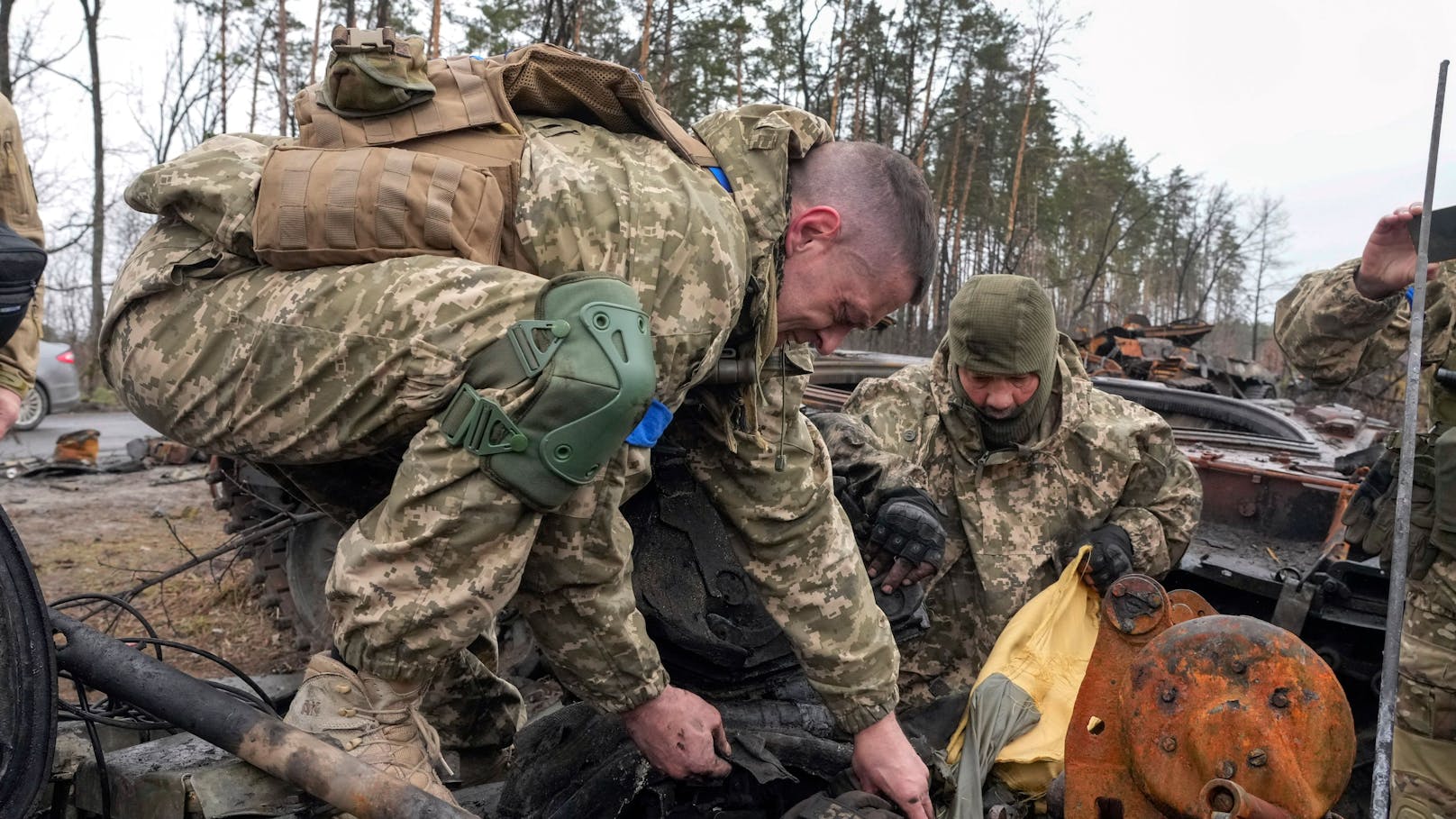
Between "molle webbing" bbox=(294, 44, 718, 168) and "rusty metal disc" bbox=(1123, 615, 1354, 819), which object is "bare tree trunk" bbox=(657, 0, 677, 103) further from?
"rusty metal disc" bbox=(1123, 615, 1354, 819)

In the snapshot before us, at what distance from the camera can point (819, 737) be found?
271 cm

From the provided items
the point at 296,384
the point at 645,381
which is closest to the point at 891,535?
the point at 645,381

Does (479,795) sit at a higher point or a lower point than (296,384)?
lower

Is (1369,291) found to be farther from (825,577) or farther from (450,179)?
(450,179)

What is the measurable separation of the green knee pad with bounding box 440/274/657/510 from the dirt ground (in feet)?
12.1

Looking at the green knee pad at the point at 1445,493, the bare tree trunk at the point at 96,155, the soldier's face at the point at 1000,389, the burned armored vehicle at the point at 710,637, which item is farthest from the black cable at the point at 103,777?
the bare tree trunk at the point at 96,155

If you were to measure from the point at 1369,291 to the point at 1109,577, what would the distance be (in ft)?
3.73

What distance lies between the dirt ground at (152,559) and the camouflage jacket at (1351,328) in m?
4.40

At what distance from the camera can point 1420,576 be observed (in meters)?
3.30

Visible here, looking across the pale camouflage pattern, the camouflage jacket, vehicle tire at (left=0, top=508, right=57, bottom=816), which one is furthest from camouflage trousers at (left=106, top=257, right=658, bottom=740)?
the camouflage jacket

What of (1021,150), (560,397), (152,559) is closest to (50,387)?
(152,559)

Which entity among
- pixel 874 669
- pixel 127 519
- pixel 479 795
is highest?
pixel 874 669

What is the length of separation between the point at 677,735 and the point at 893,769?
0.51 m

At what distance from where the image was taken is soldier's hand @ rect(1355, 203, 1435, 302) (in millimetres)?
3236
